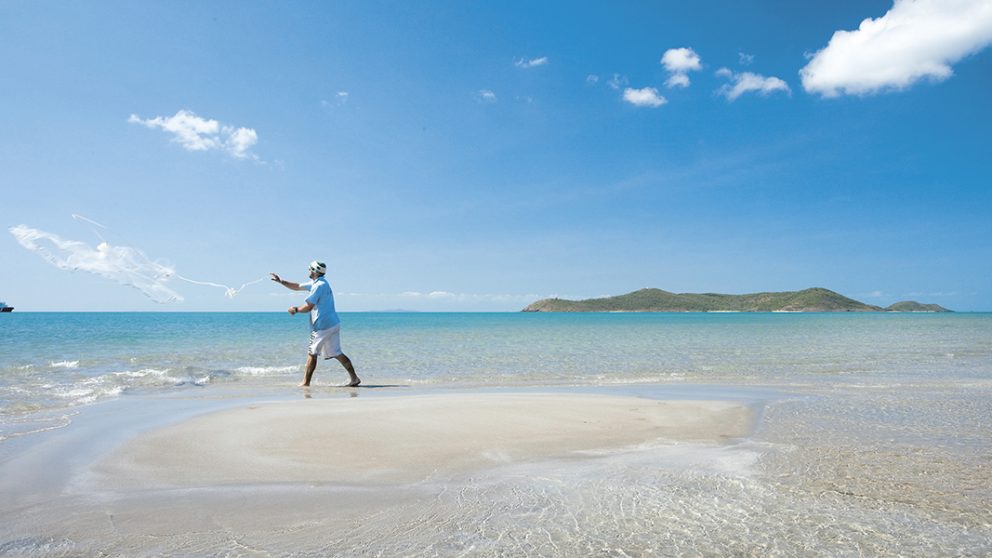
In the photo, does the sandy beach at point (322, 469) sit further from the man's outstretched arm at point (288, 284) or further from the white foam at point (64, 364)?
the white foam at point (64, 364)

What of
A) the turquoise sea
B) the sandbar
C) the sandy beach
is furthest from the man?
the sandy beach

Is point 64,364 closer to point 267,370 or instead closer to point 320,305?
point 267,370

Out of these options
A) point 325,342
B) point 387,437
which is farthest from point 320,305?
point 387,437

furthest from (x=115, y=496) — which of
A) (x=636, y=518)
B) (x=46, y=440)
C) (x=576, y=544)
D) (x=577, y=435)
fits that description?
(x=577, y=435)

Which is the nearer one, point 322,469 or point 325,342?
point 322,469

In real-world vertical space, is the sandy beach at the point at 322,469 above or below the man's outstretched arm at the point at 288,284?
below

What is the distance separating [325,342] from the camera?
1338 cm

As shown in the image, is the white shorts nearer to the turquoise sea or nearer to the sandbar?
the turquoise sea

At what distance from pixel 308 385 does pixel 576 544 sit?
1079 cm

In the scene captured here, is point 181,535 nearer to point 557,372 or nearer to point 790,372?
→ point 557,372

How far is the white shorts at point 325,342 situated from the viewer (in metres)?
13.2

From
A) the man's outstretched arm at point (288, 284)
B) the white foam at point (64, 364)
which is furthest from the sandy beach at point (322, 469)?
the white foam at point (64, 364)

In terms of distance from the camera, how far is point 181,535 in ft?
13.2

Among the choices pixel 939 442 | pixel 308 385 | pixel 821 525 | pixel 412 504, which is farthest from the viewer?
pixel 308 385
